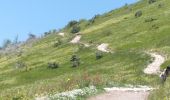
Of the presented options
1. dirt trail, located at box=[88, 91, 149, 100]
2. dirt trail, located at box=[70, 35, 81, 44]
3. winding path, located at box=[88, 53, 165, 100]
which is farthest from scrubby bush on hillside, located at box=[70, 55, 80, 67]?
dirt trail, located at box=[88, 91, 149, 100]

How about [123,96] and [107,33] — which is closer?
[123,96]

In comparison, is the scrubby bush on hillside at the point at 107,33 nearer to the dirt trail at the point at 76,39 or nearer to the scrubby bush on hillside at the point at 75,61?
the dirt trail at the point at 76,39

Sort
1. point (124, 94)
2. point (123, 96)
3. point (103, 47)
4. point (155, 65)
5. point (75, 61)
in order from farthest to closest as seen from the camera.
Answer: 1. point (103, 47)
2. point (75, 61)
3. point (155, 65)
4. point (124, 94)
5. point (123, 96)

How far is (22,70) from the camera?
130625 millimetres

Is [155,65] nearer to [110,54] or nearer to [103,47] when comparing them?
[110,54]

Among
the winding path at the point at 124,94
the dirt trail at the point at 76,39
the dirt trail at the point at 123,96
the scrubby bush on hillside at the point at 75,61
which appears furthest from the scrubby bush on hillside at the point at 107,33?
the dirt trail at the point at 123,96

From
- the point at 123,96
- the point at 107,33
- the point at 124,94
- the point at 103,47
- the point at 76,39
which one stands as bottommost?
the point at 123,96

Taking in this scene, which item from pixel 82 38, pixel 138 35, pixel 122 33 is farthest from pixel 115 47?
pixel 82 38

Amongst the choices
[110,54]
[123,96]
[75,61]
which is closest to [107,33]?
[110,54]

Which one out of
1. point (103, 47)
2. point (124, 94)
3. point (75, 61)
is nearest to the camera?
point (124, 94)

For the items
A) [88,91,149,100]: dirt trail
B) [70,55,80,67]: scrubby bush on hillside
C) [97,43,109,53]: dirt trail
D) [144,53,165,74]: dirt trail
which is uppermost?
[97,43,109,53]: dirt trail

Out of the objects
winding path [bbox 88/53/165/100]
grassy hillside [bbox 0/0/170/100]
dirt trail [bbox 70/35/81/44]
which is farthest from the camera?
dirt trail [bbox 70/35/81/44]

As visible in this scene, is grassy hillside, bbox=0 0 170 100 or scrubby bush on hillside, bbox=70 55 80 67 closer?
grassy hillside, bbox=0 0 170 100

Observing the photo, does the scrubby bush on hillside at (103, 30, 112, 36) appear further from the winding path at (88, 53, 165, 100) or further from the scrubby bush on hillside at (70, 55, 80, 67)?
the winding path at (88, 53, 165, 100)
